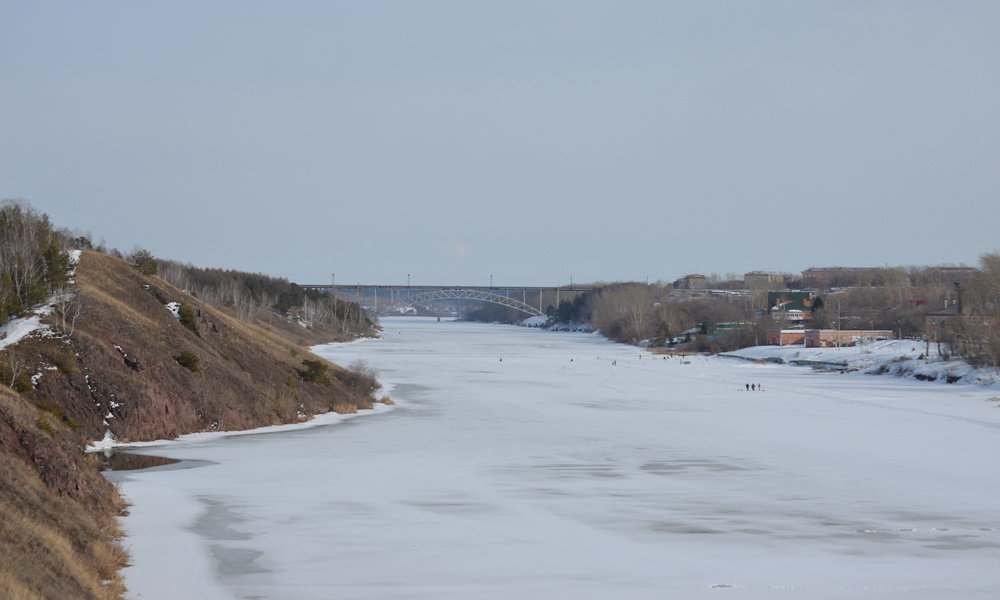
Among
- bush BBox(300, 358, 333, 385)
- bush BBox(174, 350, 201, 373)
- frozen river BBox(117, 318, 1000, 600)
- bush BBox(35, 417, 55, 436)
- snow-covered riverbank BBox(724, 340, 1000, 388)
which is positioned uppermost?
bush BBox(174, 350, 201, 373)

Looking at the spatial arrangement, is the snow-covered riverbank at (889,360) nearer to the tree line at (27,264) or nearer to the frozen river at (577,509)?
the frozen river at (577,509)

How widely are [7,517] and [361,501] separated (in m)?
10.5

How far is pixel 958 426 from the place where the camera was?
142 ft

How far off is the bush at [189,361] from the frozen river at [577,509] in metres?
4.28

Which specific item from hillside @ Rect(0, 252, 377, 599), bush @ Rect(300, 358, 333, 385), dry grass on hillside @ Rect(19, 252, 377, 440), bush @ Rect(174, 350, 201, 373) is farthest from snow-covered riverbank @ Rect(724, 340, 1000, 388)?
bush @ Rect(174, 350, 201, 373)

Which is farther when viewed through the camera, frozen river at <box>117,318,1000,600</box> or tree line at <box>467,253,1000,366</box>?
tree line at <box>467,253,1000,366</box>

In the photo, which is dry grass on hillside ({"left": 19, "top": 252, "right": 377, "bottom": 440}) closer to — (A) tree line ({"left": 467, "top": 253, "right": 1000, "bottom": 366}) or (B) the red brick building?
(A) tree line ({"left": 467, "top": 253, "right": 1000, "bottom": 366})

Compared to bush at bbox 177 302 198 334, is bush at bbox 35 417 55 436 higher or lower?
lower

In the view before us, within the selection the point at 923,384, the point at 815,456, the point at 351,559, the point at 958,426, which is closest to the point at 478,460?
the point at 815,456

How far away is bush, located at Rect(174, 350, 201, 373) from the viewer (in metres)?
38.6

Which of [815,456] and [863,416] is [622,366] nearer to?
[863,416]

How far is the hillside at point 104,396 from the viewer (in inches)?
567

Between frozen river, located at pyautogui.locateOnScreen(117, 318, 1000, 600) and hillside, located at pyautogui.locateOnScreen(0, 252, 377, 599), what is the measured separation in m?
1.42

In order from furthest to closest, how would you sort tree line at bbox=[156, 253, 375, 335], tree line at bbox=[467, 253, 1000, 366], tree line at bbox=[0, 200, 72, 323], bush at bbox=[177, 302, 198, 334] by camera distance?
tree line at bbox=[156, 253, 375, 335], tree line at bbox=[467, 253, 1000, 366], bush at bbox=[177, 302, 198, 334], tree line at bbox=[0, 200, 72, 323]
